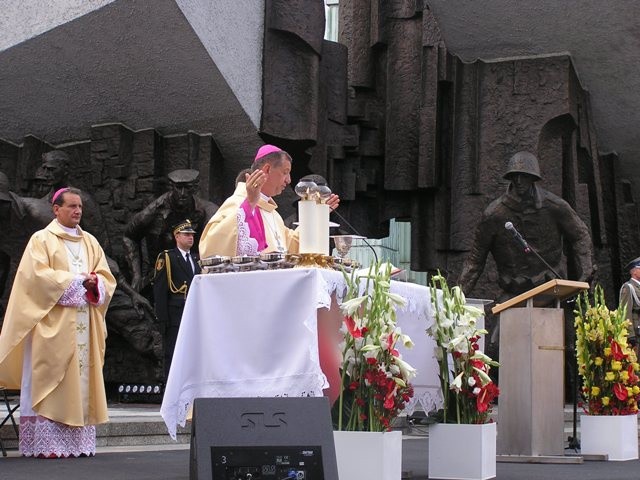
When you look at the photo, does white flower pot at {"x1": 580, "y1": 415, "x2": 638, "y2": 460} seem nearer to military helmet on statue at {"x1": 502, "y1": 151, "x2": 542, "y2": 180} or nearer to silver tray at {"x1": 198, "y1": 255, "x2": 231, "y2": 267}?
silver tray at {"x1": 198, "y1": 255, "x2": 231, "y2": 267}

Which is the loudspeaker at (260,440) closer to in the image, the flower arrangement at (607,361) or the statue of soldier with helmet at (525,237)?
the flower arrangement at (607,361)

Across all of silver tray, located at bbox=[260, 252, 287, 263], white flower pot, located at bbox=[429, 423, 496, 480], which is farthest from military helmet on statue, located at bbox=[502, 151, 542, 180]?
silver tray, located at bbox=[260, 252, 287, 263]

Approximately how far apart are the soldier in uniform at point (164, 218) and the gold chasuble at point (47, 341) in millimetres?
5196

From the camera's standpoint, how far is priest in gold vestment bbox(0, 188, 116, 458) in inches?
287

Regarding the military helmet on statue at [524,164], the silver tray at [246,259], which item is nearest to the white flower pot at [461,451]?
the silver tray at [246,259]

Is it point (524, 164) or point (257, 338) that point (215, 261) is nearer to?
point (257, 338)

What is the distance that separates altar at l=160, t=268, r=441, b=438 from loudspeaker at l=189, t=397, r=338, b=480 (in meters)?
0.66

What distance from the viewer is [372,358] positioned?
4.90m

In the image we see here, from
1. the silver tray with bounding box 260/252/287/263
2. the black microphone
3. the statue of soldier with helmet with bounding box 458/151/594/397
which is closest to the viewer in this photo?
the silver tray with bounding box 260/252/287/263

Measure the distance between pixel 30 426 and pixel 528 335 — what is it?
3175mm

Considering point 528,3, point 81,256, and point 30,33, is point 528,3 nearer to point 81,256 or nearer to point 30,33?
point 30,33

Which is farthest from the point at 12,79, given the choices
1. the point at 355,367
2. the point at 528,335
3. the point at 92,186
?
the point at 355,367

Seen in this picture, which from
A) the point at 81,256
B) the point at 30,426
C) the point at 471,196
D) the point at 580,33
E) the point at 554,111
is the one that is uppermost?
the point at 580,33

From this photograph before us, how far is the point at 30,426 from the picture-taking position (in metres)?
7.29
